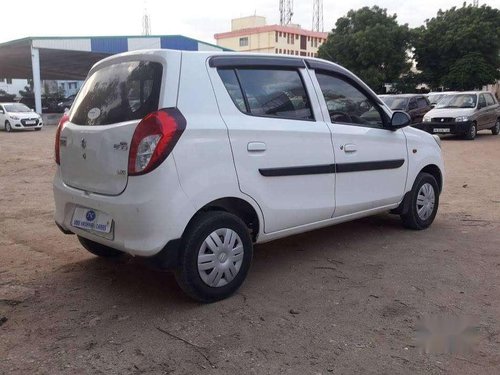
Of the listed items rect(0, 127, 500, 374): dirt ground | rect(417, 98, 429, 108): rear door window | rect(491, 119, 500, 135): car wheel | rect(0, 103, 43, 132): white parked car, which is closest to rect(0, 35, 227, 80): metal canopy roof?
rect(0, 103, 43, 132): white parked car

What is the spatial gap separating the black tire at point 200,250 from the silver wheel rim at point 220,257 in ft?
0.03

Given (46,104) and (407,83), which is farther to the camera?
(46,104)

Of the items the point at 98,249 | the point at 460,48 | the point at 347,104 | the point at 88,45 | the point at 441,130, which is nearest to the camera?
the point at 98,249

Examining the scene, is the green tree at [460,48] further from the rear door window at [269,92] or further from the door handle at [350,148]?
the rear door window at [269,92]

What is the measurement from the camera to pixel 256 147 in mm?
3822

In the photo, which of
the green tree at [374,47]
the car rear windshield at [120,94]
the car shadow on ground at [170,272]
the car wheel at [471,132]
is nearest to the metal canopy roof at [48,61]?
the green tree at [374,47]

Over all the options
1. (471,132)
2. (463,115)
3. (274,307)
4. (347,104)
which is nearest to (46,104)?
(463,115)

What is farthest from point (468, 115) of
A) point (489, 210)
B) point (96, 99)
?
point (96, 99)

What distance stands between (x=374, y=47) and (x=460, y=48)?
19.5ft

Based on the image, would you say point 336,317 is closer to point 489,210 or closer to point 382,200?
point 382,200

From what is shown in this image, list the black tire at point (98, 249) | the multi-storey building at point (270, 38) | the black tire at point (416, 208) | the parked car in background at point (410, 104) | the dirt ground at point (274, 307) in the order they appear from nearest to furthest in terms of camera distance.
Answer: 1. the dirt ground at point (274, 307)
2. the black tire at point (98, 249)
3. the black tire at point (416, 208)
4. the parked car in background at point (410, 104)
5. the multi-storey building at point (270, 38)

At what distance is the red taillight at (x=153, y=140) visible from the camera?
131 inches

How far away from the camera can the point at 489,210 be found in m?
6.75

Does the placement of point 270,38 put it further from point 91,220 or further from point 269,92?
point 91,220
